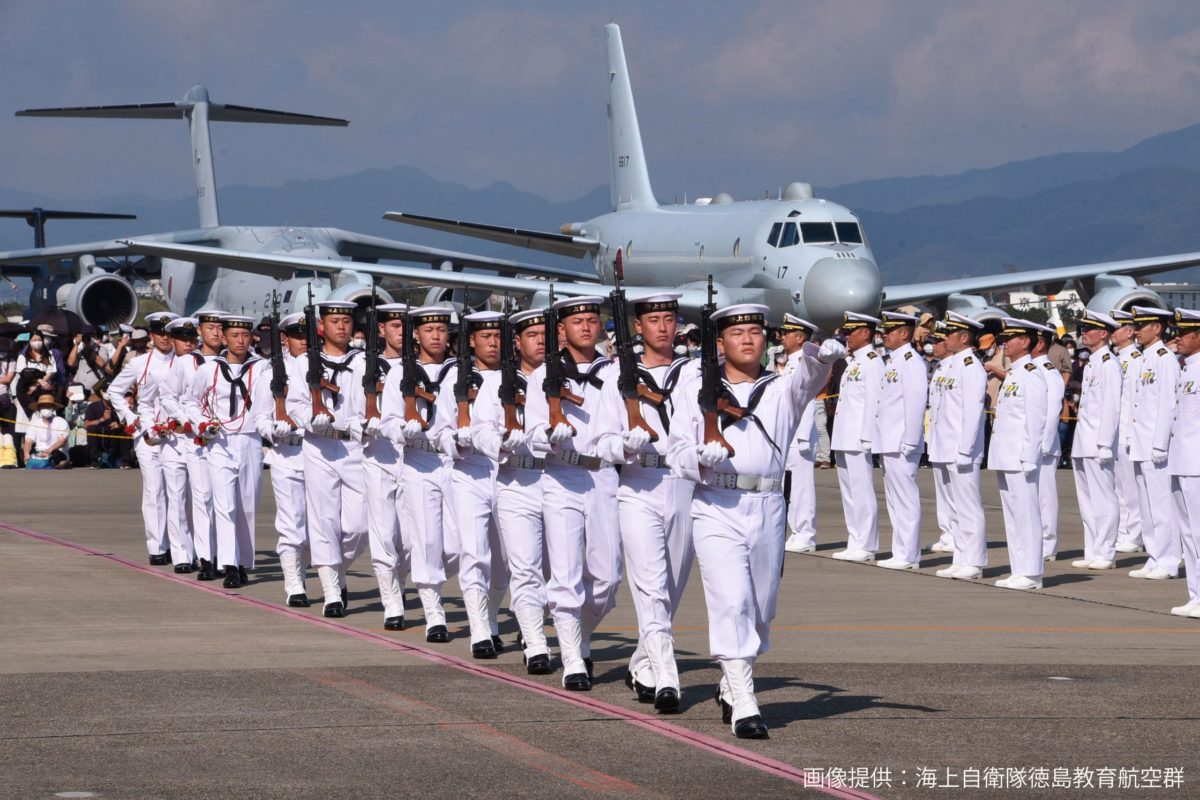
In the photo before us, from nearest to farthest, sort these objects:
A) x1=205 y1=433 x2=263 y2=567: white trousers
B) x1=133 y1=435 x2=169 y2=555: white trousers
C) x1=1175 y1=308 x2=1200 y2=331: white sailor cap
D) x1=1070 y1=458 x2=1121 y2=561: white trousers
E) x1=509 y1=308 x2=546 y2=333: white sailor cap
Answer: x1=509 y1=308 x2=546 y2=333: white sailor cap, x1=1175 y1=308 x2=1200 y2=331: white sailor cap, x1=205 y1=433 x2=263 y2=567: white trousers, x1=133 y1=435 x2=169 y2=555: white trousers, x1=1070 y1=458 x2=1121 y2=561: white trousers

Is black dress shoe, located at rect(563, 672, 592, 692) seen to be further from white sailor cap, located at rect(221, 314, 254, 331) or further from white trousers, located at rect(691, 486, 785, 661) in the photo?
white sailor cap, located at rect(221, 314, 254, 331)

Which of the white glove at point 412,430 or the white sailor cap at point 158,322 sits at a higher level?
the white sailor cap at point 158,322

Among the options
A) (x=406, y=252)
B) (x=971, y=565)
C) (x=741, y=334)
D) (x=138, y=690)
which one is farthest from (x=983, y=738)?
(x=406, y=252)

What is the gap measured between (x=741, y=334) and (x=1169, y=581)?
7817 mm

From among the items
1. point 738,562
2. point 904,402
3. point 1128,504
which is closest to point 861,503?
point 904,402

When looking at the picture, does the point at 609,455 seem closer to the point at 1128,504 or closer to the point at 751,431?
the point at 751,431

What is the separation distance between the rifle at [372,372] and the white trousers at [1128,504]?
8017 mm

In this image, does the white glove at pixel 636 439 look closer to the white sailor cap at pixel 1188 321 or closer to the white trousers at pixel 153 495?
the white sailor cap at pixel 1188 321

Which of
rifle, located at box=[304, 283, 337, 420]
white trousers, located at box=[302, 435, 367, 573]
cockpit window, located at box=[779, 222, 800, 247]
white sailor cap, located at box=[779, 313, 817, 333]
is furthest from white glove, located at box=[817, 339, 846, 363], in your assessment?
cockpit window, located at box=[779, 222, 800, 247]

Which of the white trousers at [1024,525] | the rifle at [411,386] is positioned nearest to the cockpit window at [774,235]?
the white trousers at [1024,525]

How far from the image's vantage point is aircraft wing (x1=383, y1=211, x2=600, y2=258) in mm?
37781

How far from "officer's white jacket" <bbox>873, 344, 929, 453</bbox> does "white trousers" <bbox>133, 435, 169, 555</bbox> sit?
6.01 meters

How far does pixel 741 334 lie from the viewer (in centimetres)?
837

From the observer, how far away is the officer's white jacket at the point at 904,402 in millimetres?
15680
